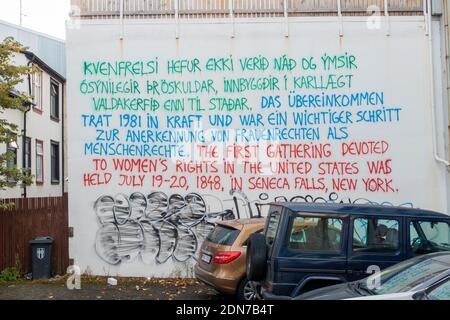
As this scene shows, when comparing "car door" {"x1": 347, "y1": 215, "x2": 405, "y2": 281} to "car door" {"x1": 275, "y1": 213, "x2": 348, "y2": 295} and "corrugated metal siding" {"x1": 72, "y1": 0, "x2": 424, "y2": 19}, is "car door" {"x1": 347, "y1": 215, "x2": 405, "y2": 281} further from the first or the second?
"corrugated metal siding" {"x1": 72, "y1": 0, "x2": 424, "y2": 19}

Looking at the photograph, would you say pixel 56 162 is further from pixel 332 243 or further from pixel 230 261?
pixel 332 243

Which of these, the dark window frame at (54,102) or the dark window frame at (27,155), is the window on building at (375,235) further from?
the dark window frame at (54,102)

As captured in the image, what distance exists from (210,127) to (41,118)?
13.0 m

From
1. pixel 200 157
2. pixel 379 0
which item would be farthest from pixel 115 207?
pixel 379 0

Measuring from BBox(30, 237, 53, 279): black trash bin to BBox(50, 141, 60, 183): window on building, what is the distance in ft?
44.6

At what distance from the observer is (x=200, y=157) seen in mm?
11508

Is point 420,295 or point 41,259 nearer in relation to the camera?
point 420,295

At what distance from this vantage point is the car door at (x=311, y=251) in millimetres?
6625

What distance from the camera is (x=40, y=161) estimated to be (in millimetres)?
22703

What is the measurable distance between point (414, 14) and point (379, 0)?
2.70 feet

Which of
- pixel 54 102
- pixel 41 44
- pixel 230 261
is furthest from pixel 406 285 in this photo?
pixel 41 44

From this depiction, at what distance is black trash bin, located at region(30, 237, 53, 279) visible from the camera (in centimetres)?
1141
